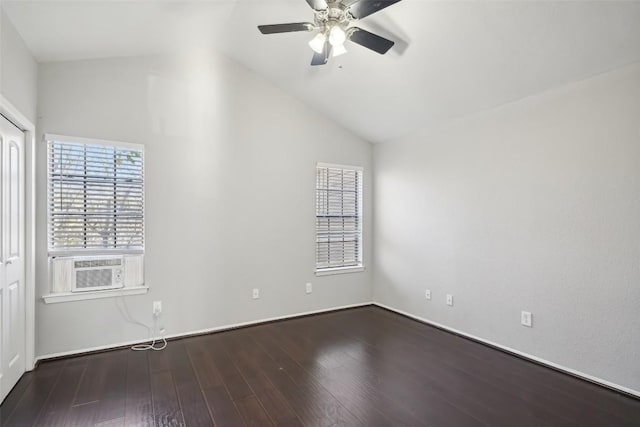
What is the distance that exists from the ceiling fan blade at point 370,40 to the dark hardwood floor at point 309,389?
264cm

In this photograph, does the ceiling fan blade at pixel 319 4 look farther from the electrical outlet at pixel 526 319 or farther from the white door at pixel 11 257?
the electrical outlet at pixel 526 319

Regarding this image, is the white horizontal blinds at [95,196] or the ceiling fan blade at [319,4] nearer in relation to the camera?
the ceiling fan blade at [319,4]

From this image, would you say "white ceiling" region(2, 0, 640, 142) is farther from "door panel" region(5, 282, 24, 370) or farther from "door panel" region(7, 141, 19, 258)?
"door panel" region(5, 282, 24, 370)

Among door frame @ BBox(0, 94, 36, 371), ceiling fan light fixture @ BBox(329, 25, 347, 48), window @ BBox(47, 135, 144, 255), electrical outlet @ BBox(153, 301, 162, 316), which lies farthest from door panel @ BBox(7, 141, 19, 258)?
ceiling fan light fixture @ BBox(329, 25, 347, 48)

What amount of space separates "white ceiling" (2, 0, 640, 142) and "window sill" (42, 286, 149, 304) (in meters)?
2.17

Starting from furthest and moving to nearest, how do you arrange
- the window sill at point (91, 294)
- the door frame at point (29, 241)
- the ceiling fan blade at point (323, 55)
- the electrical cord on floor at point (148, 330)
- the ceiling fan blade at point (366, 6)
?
the electrical cord on floor at point (148, 330)
the window sill at point (91, 294)
the door frame at point (29, 241)
the ceiling fan blade at point (323, 55)
the ceiling fan blade at point (366, 6)

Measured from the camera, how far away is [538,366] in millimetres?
2832

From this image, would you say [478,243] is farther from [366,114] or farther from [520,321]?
[366,114]

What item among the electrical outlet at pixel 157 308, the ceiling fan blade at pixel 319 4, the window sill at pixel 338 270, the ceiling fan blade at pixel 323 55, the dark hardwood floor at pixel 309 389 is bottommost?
the dark hardwood floor at pixel 309 389

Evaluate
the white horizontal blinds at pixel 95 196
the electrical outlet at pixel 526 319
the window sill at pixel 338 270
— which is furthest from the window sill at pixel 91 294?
the electrical outlet at pixel 526 319

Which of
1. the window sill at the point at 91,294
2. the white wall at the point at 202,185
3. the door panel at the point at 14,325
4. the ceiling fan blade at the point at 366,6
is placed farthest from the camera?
the white wall at the point at 202,185

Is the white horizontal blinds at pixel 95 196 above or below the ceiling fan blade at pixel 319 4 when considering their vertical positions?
below

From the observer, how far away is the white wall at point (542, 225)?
2430 millimetres

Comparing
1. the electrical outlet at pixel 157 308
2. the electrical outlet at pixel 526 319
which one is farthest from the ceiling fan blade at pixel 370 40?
the electrical outlet at pixel 157 308
